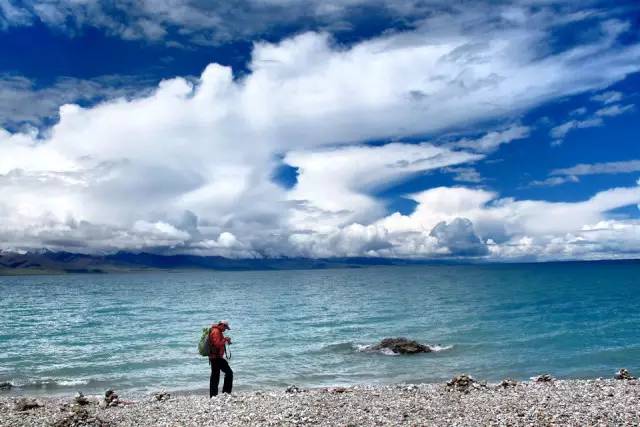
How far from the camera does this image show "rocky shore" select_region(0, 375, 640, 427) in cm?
1645

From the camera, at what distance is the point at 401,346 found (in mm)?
39438

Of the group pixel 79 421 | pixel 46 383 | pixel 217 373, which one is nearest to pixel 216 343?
pixel 217 373

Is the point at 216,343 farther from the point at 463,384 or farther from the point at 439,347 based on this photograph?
the point at 439,347

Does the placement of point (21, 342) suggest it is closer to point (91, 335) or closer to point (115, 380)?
point (91, 335)

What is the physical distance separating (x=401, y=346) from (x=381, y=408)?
21.5m

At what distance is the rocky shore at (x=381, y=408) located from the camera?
16.5 meters

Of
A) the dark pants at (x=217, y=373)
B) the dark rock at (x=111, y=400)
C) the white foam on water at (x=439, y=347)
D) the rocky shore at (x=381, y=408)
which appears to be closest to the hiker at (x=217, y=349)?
the dark pants at (x=217, y=373)

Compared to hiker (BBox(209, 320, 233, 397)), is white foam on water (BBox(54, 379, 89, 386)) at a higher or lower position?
lower

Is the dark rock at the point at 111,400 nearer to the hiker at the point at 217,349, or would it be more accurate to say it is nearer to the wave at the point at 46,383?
the hiker at the point at 217,349

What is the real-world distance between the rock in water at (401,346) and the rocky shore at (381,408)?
48.5 feet

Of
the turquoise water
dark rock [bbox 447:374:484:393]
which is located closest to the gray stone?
dark rock [bbox 447:374:484:393]

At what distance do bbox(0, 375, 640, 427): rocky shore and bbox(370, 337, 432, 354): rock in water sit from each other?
1479cm

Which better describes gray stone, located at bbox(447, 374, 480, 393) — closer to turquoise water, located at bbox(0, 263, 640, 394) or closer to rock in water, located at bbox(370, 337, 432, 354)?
turquoise water, located at bbox(0, 263, 640, 394)

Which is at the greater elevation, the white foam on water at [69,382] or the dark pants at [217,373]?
the dark pants at [217,373]
